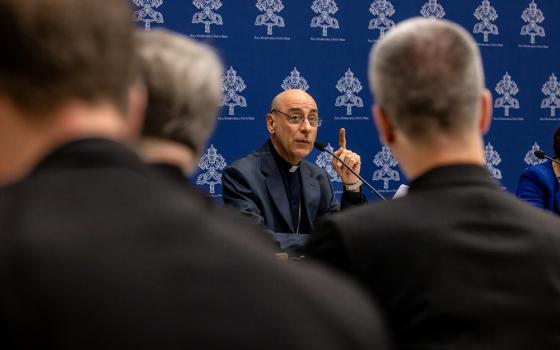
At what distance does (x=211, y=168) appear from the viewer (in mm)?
4992

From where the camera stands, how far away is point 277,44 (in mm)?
5090

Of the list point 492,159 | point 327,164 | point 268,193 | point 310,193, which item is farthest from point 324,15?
point 268,193

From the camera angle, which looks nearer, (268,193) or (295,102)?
(268,193)

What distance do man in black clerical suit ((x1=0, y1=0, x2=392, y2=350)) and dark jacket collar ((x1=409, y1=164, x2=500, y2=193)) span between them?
0.56 m

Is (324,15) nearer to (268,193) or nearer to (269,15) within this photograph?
(269,15)

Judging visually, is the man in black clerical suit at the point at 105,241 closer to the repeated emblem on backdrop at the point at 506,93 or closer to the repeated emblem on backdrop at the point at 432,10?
the repeated emblem on backdrop at the point at 432,10

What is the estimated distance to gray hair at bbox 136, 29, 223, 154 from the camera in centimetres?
110

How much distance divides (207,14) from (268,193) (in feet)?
5.21

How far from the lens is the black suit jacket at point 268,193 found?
144 inches

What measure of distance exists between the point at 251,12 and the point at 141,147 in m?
4.04

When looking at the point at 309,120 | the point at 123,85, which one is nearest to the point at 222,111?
the point at 309,120

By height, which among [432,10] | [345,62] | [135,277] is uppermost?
[432,10]

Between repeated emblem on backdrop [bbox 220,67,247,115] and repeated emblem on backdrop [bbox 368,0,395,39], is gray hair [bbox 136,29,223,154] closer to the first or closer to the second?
repeated emblem on backdrop [bbox 220,67,247,115]

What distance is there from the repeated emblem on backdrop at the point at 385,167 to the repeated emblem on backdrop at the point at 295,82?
0.68 metres
